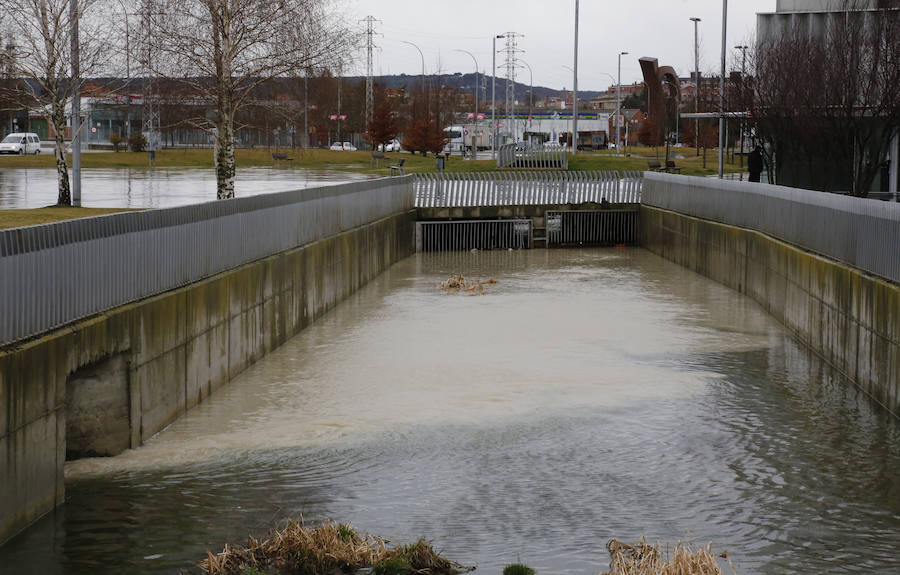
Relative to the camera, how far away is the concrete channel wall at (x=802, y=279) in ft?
51.7

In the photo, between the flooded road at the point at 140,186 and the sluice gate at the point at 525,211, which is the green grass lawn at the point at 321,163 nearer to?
the flooded road at the point at 140,186

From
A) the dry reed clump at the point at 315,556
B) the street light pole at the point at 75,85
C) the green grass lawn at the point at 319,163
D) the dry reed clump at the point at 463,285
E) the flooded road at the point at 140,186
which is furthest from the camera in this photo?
the green grass lawn at the point at 319,163

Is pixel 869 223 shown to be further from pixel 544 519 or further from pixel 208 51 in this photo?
pixel 208 51

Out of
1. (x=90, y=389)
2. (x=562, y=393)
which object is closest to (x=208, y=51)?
(x=562, y=393)

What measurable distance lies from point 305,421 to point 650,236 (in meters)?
26.5

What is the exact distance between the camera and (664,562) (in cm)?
944

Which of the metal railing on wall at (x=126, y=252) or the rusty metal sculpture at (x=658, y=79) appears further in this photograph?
the rusty metal sculpture at (x=658, y=79)

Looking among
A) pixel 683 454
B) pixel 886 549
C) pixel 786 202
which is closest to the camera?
pixel 886 549

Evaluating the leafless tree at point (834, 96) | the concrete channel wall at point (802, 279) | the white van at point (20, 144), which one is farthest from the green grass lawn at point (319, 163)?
the concrete channel wall at point (802, 279)

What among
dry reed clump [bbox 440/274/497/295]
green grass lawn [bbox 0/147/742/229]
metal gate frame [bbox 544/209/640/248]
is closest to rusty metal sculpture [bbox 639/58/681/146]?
green grass lawn [bbox 0/147/742/229]

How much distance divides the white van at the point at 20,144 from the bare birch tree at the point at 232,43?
61.9 metres

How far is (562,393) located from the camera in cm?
1688

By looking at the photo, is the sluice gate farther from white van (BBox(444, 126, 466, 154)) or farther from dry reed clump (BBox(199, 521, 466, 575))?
white van (BBox(444, 126, 466, 154))

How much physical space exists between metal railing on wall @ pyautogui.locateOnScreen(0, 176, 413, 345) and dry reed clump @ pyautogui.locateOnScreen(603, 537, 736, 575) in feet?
15.8
